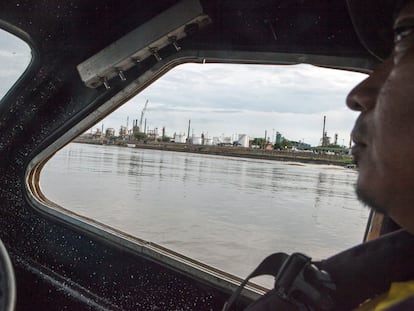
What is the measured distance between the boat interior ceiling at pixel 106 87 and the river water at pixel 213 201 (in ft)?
0.57

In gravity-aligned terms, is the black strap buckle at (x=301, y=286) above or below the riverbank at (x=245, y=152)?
below

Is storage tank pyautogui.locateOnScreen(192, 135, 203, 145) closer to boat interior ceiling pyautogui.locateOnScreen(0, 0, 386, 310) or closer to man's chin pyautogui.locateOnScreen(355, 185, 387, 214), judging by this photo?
boat interior ceiling pyautogui.locateOnScreen(0, 0, 386, 310)

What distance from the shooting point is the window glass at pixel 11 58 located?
2.16 metres

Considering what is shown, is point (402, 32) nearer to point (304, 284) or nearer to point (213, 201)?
point (304, 284)

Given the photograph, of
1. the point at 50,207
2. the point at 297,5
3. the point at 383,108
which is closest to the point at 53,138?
the point at 50,207

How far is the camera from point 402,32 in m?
0.90

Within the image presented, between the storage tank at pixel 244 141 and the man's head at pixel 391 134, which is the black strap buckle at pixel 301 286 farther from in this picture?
the storage tank at pixel 244 141

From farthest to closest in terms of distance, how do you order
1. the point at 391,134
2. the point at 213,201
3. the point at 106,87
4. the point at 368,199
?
the point at 213,201
the point at 106,87
the point at 368,199
the point at 391,134

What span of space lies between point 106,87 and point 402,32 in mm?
1478

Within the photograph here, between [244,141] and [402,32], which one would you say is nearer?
[402,32]

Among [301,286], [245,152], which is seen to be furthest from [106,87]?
[301,286]

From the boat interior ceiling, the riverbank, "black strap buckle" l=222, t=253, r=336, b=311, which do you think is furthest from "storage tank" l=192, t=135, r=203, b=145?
"black strap buckle" l=222, t=253, r=336, b=311

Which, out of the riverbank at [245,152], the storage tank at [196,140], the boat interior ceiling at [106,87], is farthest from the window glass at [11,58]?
the storage tank at [196,140]

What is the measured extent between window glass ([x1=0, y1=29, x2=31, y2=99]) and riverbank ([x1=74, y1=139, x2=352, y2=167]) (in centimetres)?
43
